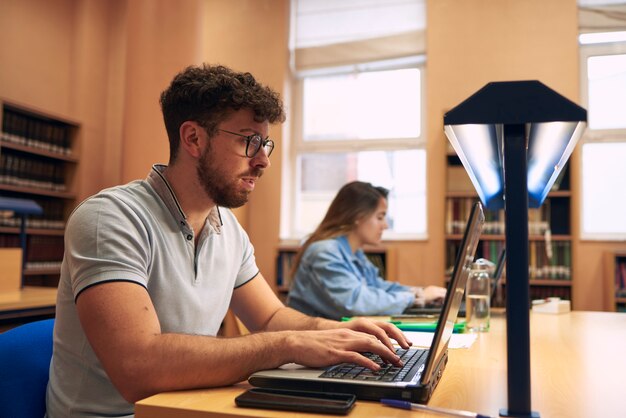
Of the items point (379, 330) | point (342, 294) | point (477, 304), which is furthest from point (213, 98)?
point (342, 294)

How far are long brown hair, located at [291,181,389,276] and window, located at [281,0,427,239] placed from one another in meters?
2.27

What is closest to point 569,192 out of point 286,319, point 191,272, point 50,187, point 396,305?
point 396,305

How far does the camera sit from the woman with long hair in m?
2.34

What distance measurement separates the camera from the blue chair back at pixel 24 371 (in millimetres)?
1103

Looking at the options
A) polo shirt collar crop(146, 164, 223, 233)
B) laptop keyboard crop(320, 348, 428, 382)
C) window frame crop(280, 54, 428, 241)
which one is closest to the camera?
laptop keyboard crop(320, 348, 428, 382)

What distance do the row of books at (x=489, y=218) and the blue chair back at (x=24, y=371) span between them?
3.50 meters

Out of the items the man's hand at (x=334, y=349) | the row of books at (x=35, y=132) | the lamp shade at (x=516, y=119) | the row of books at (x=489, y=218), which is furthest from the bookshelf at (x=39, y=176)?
the lamp shade at (x=516, y=119)

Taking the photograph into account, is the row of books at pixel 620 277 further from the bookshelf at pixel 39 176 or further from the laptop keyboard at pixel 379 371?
the bookshelf at pixel 39 176

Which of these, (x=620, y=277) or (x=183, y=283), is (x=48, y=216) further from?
(x=620, y=277)

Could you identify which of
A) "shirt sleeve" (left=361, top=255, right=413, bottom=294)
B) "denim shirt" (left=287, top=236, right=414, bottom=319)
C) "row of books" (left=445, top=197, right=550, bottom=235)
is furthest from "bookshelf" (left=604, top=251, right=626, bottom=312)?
"denim shirt" (left=287, top=236, right=414, bottom=319)

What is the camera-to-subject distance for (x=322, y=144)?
5316mm

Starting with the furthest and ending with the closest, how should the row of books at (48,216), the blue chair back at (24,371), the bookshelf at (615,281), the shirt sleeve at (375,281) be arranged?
the row of books at (48,216) < the bookshelf at (615,281) < the shirt sleeve at (375,281) < the blue chair back at (24,371)

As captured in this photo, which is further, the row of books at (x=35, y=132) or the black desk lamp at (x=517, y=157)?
the row of books at (x=35, y=132)

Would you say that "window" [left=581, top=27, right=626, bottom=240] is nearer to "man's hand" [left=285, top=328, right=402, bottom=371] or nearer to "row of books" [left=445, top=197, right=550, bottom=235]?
"row of books" [left=445, top=197, right=550, bottom=235]
